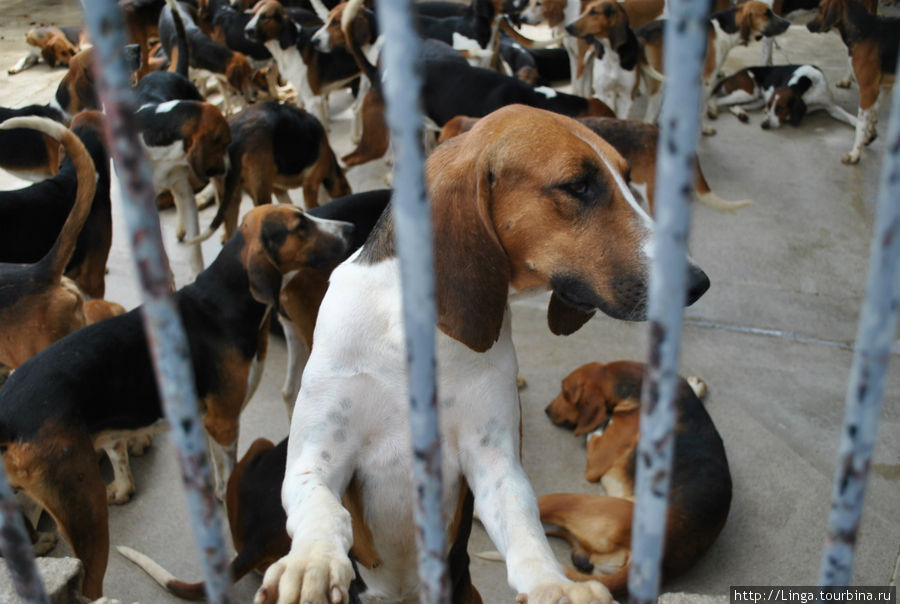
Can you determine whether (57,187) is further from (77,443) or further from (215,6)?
(215,6)

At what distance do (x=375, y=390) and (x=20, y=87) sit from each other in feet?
29.2

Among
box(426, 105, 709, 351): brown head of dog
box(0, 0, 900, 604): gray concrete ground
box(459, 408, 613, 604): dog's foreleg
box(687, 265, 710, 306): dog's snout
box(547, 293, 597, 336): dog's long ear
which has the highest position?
box(426, 105, 709, 351): brown head of dog

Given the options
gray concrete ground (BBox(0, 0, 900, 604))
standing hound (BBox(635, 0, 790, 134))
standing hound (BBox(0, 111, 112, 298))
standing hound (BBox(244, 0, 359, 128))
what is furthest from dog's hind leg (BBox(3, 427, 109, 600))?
standing hound (BBox(635, 0, 790, 134))

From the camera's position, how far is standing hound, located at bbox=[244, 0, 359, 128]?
24.3 feet

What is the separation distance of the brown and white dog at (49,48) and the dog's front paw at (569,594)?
31.7 ft

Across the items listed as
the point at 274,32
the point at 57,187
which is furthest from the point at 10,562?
the point at 274,32

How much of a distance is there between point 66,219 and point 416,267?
3.70m

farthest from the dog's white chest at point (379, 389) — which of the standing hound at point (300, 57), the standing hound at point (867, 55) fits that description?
the standing hound at point (867, 55)

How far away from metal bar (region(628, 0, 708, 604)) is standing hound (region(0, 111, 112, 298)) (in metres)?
3.80

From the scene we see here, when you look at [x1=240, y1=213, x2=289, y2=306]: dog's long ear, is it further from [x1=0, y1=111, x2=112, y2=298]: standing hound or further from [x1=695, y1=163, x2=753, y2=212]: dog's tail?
[x1=695, y1=163, x2=753, y2=212]: dog's tail

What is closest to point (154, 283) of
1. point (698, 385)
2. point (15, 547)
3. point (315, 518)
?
point (15, 547)

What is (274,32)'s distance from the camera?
7422 mm

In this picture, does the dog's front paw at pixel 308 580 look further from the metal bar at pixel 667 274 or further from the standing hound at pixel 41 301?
the standing hound at pixel 41 301

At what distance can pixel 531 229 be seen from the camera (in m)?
2.16
